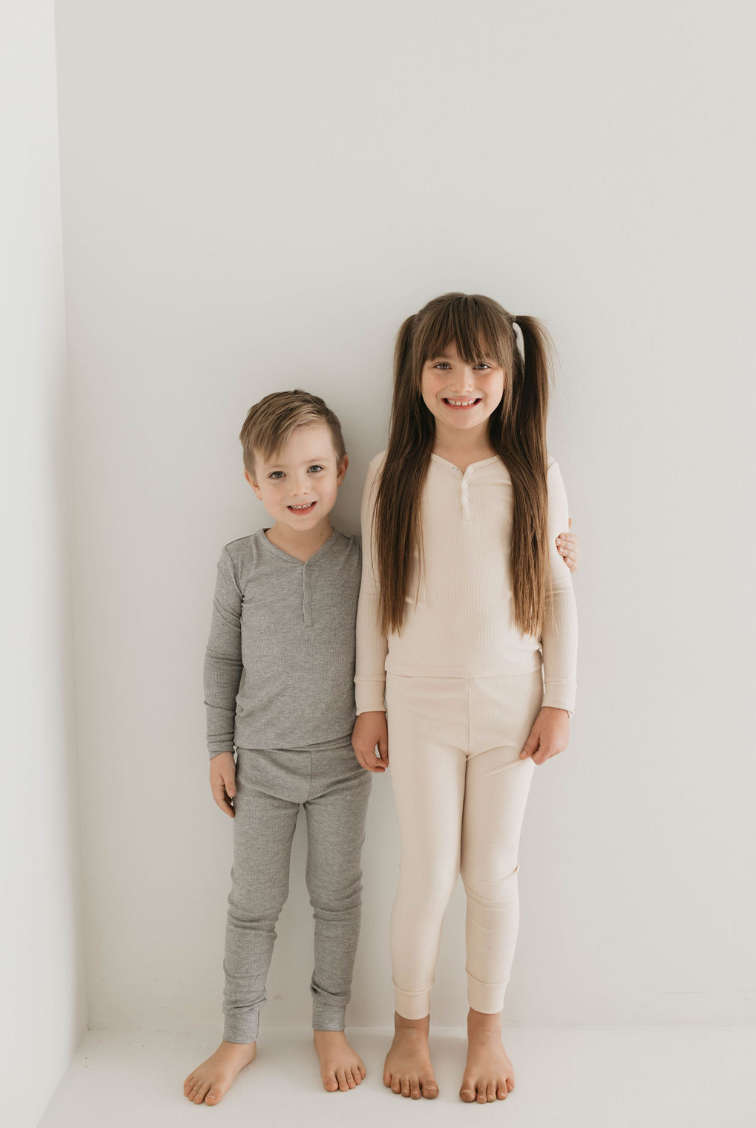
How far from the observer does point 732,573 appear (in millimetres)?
1531

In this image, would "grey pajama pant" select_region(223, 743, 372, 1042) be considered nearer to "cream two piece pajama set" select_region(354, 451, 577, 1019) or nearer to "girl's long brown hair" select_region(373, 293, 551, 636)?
"cream two piece pajama set" select_region(354, 451, 577, 1019)

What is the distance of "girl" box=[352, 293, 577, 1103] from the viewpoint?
1344mm

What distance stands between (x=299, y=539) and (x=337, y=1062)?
918 millimetres

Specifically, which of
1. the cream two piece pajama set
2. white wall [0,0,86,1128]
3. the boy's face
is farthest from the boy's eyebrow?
white wall [0,0,86,1128]

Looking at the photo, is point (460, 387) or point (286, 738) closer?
point (460, 387)

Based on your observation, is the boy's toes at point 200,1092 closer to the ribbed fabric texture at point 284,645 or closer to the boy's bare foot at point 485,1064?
the boy's bare foot at point 485,1064

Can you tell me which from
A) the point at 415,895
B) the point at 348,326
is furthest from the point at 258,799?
the point at 348,326

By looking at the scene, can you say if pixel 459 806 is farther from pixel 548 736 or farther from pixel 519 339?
pixel 519 339

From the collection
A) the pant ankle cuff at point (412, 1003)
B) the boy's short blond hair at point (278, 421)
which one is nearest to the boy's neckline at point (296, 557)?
the boy's short blond hair at point (278, 421)

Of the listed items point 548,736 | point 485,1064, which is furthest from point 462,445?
point 485,1064

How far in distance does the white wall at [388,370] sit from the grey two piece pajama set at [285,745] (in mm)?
102

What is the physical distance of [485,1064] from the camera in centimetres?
142

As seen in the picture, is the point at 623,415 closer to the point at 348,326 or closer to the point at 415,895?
the point at 348,326

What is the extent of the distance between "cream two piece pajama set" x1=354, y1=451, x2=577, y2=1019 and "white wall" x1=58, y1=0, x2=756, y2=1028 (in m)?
0.16
